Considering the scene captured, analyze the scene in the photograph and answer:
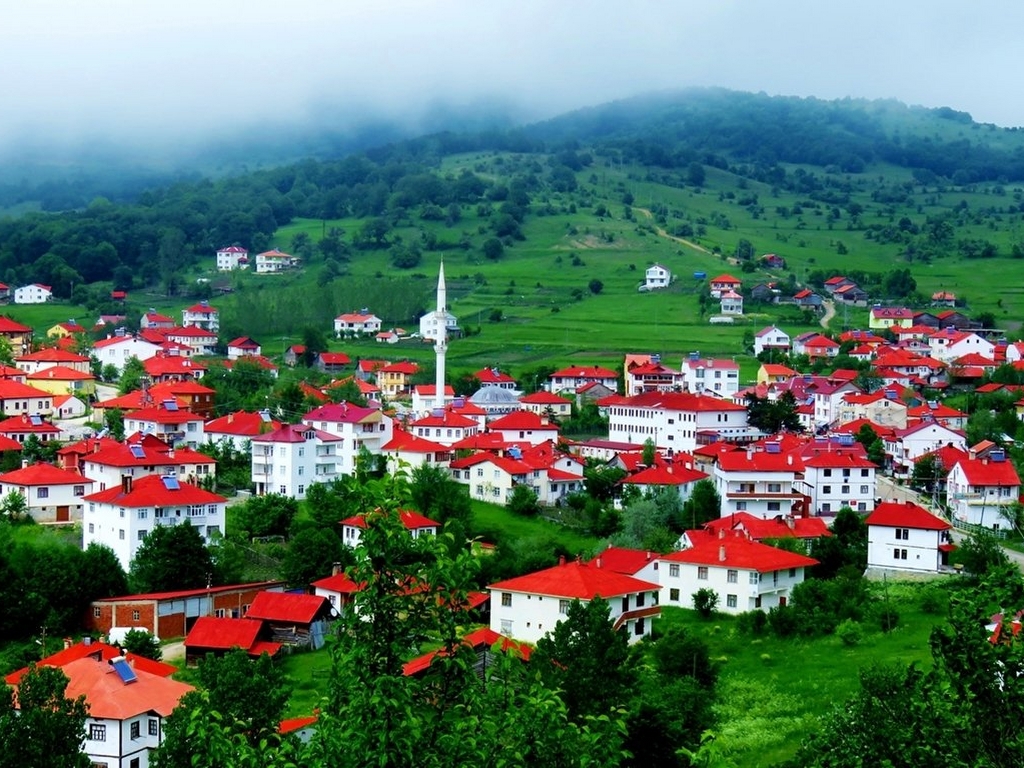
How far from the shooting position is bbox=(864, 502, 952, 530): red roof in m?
35.3

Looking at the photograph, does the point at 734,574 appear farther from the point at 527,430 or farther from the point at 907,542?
the point at 527,430

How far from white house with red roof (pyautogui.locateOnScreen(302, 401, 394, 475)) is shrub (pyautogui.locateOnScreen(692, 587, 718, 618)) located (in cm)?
1770

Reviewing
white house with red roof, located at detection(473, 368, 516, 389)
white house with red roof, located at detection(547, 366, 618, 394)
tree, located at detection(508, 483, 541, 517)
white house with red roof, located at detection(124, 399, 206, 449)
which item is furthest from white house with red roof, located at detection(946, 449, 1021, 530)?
white house with red roof, located at detection(124, 399, 206, 449)

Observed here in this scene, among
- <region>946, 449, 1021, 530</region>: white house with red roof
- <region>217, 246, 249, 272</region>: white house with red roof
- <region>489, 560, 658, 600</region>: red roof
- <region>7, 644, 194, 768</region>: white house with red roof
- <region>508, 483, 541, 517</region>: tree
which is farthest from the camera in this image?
<region>217, 246, 249, 272</region>: white house with red roof

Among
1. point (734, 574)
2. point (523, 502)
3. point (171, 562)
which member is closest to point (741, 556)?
point (734, 574)

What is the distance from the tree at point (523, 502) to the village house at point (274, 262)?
65974 millimetres

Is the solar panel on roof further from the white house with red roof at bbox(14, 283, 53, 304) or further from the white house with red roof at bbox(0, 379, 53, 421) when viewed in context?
the white house with red roof at bbox(14, 283, 53, 304)

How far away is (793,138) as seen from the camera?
197125mm

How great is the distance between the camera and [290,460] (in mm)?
45344

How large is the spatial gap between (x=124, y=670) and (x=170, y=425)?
26953 millimetres

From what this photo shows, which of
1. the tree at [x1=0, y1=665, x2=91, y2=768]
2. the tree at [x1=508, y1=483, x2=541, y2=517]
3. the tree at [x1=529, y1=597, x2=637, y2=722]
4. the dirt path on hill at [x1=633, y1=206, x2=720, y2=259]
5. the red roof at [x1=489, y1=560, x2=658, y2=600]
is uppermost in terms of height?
the dirt path on hill at [x1=633, y1=206, x2=720, y2=259]

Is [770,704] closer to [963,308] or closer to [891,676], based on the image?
[891,676]

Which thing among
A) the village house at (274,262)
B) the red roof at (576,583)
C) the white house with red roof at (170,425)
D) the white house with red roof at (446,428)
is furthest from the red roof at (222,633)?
the village house at (274,262)

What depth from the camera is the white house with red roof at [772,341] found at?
73.2 metres
